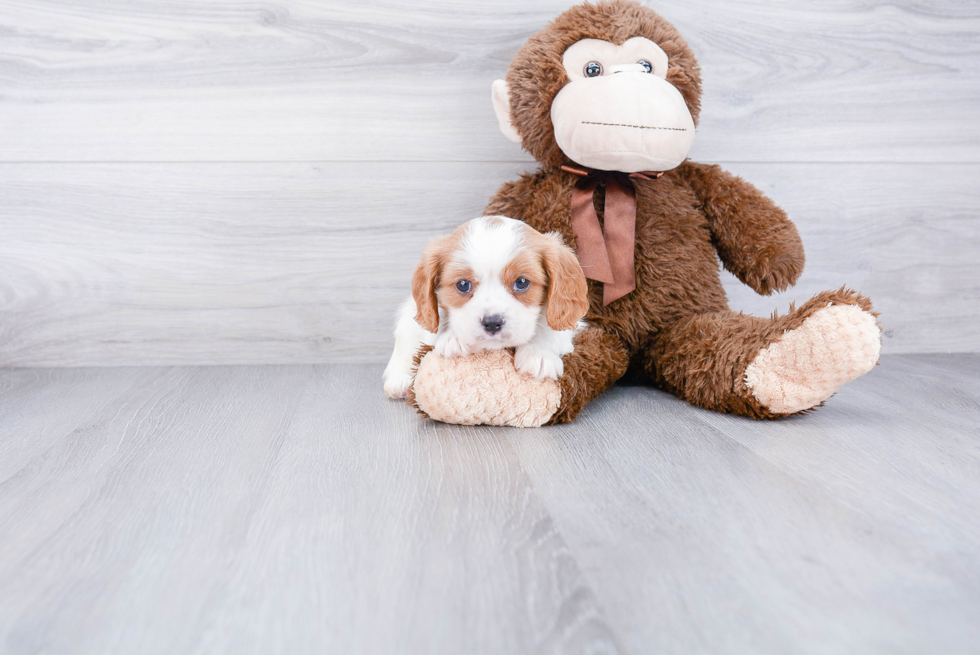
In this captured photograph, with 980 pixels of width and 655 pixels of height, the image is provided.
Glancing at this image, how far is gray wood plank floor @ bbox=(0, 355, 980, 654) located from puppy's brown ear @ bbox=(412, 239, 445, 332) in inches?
6.1

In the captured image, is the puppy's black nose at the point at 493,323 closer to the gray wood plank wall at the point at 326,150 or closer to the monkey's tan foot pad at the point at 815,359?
the monkey's tan foot pad at the point at 815,359

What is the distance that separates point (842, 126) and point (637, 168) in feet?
2.03

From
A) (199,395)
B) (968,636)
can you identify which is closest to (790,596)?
(968,636)

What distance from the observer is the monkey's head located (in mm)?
1033

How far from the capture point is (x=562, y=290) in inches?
36.4

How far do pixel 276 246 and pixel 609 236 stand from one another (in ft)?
2.24

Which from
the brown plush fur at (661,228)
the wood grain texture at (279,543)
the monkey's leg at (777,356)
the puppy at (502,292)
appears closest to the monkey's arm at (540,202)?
the brown plush fur at (661,228)

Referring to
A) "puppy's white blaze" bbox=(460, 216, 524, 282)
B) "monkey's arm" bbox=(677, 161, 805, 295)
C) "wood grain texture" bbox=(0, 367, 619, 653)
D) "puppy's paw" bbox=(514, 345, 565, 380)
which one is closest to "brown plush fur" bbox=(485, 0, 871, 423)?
"monkey's arm" bbox=(677, 161, 805, 295)

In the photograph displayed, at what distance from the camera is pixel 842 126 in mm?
1400

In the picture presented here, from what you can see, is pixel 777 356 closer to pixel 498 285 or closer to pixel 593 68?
pixel 498 285

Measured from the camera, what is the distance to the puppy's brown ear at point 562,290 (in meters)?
0.92

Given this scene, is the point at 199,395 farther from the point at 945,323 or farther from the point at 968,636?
the point at 945,323

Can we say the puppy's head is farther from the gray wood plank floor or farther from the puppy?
the gray wood plank floor

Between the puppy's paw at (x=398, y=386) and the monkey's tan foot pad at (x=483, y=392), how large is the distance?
172 mm
